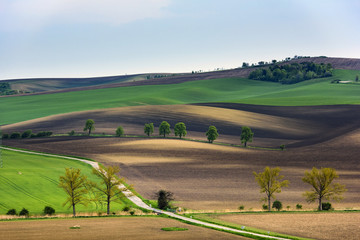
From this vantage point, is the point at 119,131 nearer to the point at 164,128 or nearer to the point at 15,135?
the point at 164,128

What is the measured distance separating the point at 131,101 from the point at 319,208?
131 metres

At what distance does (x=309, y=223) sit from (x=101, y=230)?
21.6 meters

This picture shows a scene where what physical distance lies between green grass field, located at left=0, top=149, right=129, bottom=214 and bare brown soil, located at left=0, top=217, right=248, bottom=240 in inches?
391

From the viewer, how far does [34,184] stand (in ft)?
254

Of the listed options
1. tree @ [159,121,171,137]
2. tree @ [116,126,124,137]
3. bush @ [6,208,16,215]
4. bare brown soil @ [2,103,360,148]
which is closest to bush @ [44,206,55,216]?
bush @ [6,208,16,215]

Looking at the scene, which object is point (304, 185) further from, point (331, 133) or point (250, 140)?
point (331, 133)

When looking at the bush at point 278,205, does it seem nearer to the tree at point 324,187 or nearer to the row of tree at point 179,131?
the tree at point 324,187

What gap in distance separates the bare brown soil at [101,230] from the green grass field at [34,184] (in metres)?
9.94

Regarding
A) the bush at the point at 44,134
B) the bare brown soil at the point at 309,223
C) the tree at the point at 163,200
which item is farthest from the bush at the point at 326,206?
the bush at the point at 44,134

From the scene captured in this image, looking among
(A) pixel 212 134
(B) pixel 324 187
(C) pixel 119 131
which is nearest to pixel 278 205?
(B) pixel 324 187

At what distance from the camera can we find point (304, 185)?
86000mm

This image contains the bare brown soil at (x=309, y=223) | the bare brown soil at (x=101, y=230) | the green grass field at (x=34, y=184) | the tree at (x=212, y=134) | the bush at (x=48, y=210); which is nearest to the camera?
the bare brown soil at (x=101, y=230)

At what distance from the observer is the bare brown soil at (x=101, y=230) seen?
4706 cm

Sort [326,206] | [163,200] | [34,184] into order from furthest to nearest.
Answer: [34,184]
[326,206]
[163,200]
